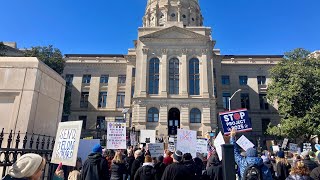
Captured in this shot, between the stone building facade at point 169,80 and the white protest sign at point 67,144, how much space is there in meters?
32.0

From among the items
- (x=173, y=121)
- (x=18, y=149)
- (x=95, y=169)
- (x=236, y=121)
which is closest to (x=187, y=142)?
(x=236, y=121)

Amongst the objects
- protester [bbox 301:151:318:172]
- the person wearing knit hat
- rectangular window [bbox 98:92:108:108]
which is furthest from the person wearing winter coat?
rectangular window [bbox 98:92:108:108]

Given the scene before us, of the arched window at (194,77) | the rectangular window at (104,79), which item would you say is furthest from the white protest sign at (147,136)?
the rectangular window at (104,79)

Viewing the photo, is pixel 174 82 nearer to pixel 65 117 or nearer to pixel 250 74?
pixel 250 74

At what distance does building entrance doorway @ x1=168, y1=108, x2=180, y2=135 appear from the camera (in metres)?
38.1

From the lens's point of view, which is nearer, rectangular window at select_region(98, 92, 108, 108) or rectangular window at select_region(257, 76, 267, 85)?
rectangular window at select_region(98, 92, 108, 108)

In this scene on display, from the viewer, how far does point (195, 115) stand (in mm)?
37594

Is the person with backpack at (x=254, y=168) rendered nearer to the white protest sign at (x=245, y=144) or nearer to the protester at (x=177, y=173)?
the protester at (x=177, y=173)

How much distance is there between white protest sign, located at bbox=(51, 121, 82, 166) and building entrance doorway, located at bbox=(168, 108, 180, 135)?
33.2 metres

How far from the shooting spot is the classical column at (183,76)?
1512 inches

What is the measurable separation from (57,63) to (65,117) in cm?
1209

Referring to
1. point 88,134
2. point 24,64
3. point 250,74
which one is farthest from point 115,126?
point 250,74

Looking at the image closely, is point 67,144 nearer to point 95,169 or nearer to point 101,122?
point 95,169

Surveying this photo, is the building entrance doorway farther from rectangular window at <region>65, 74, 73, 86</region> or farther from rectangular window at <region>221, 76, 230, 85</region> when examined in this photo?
rectangular window at <region>65, 74, 73, 86</region>
